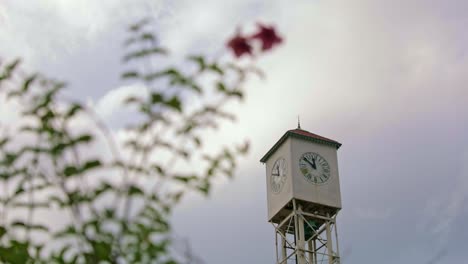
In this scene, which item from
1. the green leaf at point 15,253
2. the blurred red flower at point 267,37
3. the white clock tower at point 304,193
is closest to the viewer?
the blurred red flower at point 267,37

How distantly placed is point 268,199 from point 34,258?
81.8 feet

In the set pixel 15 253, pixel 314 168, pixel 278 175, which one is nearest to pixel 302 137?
pixel 314 168

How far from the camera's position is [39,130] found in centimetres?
299

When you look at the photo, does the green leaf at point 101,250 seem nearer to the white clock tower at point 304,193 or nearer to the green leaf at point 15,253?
the green leaf at point 15,253

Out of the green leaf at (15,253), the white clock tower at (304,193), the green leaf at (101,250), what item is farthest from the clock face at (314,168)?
the green leaf at (101,250)

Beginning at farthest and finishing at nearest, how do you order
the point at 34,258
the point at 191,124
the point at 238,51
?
the point at 34,258, the point at 191,124, the point at 238,51

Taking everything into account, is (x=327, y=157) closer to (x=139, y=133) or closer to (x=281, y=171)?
(x=281, y=171)

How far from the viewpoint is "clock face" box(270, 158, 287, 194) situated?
89.0 ft

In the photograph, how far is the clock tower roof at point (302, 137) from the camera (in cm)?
2733

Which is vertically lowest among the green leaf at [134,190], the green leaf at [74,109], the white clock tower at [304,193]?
the green leaf at [134,190]

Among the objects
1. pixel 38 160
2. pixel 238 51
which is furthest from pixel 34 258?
pixel 238 51

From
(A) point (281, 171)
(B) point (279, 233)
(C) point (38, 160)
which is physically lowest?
(C) point (38, 160)

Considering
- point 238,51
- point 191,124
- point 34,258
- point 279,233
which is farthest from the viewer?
point 279,233

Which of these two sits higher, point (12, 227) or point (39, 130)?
point (39, 130)
